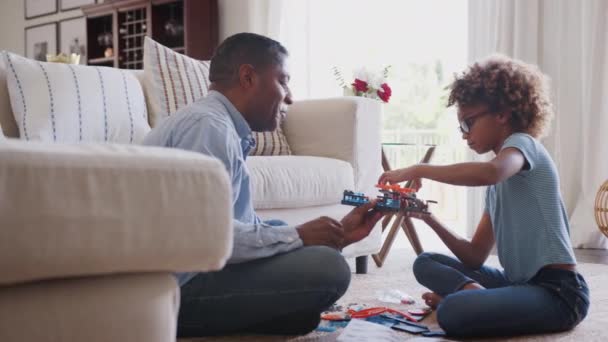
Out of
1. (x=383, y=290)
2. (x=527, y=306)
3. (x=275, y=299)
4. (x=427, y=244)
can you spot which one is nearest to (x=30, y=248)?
(x=275, y=299)

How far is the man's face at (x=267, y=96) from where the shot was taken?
1.52 metres

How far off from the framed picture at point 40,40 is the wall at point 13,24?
9 cm

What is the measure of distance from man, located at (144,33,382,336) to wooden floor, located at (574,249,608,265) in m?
1.87

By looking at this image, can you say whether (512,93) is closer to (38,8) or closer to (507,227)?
(507,227)

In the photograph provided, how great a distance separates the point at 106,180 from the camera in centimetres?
72

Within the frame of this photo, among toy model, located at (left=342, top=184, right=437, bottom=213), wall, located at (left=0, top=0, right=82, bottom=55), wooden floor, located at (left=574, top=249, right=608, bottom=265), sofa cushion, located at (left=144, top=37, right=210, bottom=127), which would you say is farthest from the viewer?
wall, located at (left=0, top=0, right=82, bottom=55)

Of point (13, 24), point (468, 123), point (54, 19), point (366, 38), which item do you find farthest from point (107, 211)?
point (13, 24)

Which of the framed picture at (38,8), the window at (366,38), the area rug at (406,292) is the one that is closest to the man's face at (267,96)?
the area rug at (406,292)

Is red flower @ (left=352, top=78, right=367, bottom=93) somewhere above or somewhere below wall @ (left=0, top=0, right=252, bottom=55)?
below

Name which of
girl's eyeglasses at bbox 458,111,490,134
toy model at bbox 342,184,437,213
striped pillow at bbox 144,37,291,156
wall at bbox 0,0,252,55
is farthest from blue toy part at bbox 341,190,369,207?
wall at bbox 0,0,252,55

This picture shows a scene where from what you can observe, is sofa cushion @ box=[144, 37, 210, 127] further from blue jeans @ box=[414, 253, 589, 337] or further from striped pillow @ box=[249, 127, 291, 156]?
blue jeans @ box=[414, 253, 589, 337]

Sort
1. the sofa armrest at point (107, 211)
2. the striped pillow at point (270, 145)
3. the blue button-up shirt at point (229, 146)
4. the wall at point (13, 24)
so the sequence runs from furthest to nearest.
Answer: the wall at point (13, 24) → the striped pillow at point (270, 145) → the blue button-up shirt at point (229, 146) → the sofa armrest at point (107, 211)

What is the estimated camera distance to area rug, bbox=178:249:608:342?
1604 mm

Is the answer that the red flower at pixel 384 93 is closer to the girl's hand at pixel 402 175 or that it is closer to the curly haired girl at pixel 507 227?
the curly haired girl at pixel 507 227
